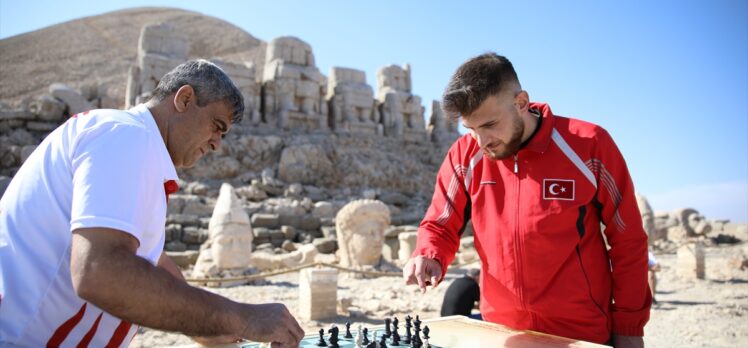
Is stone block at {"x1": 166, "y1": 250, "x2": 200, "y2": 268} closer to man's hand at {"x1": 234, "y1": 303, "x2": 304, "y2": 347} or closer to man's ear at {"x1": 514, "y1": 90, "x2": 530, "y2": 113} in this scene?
man's ear at {"x1": 514, "y1": 90, "x2": 530, "y2": 113}

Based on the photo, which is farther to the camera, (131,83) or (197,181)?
(131,83)

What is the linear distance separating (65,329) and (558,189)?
188cm

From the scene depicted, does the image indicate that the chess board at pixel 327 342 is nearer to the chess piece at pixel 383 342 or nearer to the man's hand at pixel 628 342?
the chess piece at pixel 383 342

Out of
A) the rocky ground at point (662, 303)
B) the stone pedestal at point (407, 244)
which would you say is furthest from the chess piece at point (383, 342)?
the stone pedestal at point (407, 244)

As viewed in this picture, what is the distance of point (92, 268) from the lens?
1.17 meters

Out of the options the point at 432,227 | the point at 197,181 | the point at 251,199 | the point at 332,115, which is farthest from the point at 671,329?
the point at 332,115

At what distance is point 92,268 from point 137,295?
0.12m

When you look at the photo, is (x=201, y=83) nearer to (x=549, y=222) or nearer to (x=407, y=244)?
(x=549, y=222)

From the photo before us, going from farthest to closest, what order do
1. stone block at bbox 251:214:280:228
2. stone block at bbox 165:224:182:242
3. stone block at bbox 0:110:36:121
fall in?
1. stone block at bbox 0:110:36:121
2. stone block at bbox 251:214:280:228
3. stone block at bbox 165:224:182:242

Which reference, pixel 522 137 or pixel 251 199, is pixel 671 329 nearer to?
pixel 522 137

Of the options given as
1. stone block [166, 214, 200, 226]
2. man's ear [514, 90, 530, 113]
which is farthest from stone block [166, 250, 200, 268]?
man's ear [514, 90, 530, 113]

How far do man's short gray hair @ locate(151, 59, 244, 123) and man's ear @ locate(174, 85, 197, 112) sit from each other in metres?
0.02

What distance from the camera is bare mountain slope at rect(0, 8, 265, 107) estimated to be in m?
48.8

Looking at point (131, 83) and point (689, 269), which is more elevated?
point (131, 83)
